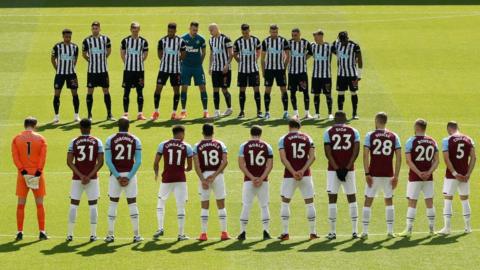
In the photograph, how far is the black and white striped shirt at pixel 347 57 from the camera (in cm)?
2962

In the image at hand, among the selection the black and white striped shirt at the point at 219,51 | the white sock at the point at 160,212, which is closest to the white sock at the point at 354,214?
the white sock at the point at 160,212

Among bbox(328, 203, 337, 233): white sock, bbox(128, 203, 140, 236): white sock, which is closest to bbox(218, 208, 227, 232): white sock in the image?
bbox(128, 203, 140, 236): white sock

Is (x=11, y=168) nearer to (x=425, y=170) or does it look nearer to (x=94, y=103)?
(x=94, y=103)

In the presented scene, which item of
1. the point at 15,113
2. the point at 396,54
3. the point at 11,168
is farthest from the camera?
the point at 396,54

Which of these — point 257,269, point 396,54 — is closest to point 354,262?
point 257,269

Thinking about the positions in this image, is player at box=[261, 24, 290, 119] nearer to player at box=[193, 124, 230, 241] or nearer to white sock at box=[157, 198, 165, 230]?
player at box=[193, 124, 230, 241]

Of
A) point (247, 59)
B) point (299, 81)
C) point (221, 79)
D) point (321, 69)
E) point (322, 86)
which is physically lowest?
point (322, 86)

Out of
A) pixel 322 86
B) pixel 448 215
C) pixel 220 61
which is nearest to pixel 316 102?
pixel 322 86

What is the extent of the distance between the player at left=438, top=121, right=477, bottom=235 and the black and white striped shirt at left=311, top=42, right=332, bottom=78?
371 inches

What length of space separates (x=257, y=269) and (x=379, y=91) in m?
16.7

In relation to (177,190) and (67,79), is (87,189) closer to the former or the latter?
(177,190)

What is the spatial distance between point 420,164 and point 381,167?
0.71 meters

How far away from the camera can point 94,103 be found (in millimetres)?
32750

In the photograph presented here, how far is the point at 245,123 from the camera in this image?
29.9 m
